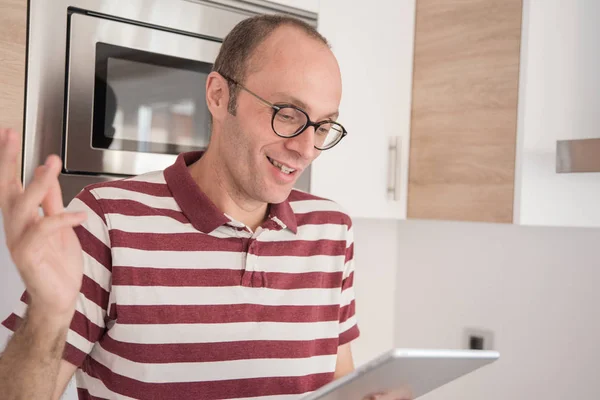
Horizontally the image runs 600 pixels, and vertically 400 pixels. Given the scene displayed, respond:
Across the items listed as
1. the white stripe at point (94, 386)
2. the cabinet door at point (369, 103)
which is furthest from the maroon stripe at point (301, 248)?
the cabinet door at point (369, 103)

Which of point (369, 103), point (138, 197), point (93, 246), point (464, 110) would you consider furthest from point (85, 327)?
point (464, 110)

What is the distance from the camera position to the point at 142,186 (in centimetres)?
123

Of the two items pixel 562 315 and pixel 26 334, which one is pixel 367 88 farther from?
pixel 26 334

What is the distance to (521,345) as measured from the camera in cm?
208

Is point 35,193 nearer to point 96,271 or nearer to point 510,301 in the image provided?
point 96,271

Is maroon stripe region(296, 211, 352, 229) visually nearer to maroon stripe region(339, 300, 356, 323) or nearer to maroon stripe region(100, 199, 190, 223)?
maroon stripe region(339, 300, 356, 323)

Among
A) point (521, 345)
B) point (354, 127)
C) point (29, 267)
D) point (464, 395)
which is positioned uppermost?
point (354, 127)

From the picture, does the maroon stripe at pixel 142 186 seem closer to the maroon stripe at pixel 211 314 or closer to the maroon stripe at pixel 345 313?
the maroon stripe at pixel 211 314

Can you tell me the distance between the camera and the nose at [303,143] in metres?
1.19

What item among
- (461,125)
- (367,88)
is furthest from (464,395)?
(367,88)

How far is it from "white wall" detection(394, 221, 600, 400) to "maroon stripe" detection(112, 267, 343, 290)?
38.3 inches

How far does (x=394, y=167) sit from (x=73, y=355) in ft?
3.78

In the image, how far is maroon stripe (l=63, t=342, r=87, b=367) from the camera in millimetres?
1074

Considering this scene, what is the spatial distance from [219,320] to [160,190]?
249 millimetres
